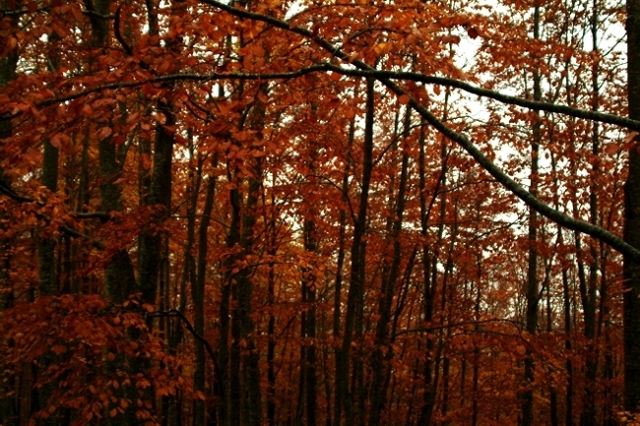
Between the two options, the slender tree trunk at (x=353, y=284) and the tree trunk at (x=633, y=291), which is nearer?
the tree trunk at (x=633, y=291)

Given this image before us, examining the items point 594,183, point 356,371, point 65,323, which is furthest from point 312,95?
point 356,371

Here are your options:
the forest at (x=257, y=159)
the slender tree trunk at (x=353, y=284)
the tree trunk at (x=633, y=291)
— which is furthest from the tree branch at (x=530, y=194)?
the slender tree trunk at (x=353, y=284)

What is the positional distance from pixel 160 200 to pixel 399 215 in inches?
221

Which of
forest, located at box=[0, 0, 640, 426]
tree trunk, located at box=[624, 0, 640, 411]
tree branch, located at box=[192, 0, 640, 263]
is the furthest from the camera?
tree trunk, located at box=[624, 0, 640, 411]

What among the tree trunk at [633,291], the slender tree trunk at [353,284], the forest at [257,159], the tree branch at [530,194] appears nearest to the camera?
the tree branch at [530,194]

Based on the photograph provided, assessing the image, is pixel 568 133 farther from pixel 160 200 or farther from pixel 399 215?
pixel 160 200

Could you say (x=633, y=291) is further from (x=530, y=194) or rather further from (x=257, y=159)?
(x=257, y=159)

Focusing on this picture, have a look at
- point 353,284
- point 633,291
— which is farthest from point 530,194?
point 353,284

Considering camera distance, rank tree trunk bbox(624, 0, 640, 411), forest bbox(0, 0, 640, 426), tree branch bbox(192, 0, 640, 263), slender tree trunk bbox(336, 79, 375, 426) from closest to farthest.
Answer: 1. tree branch bbox(192, 0, 640, 263)
2. forest bbox(0, 0, 640, 426)
3. tree trunk bbox(624, 0, 640, 411)
4. slender tree trunk bbox(336, 79, 375, 426)

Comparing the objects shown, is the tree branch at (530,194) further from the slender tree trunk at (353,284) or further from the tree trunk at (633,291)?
the slender tree trunk at (353,284)

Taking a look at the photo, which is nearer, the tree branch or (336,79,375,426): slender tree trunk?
the tree branch

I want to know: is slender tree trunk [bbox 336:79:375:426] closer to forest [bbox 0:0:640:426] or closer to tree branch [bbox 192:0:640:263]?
forest [bbox 0:0:640:426]

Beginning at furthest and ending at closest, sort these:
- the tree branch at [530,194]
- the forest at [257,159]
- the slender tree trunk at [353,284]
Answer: the slender tree trunk at [353,284], the forest at [257,159], the tree branch at [530,194]

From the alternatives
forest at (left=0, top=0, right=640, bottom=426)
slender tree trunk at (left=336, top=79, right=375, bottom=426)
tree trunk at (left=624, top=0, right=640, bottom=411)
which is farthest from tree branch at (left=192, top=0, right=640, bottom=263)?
slender tree trunk at (left=336, top=79, right=375, bottom=426)
